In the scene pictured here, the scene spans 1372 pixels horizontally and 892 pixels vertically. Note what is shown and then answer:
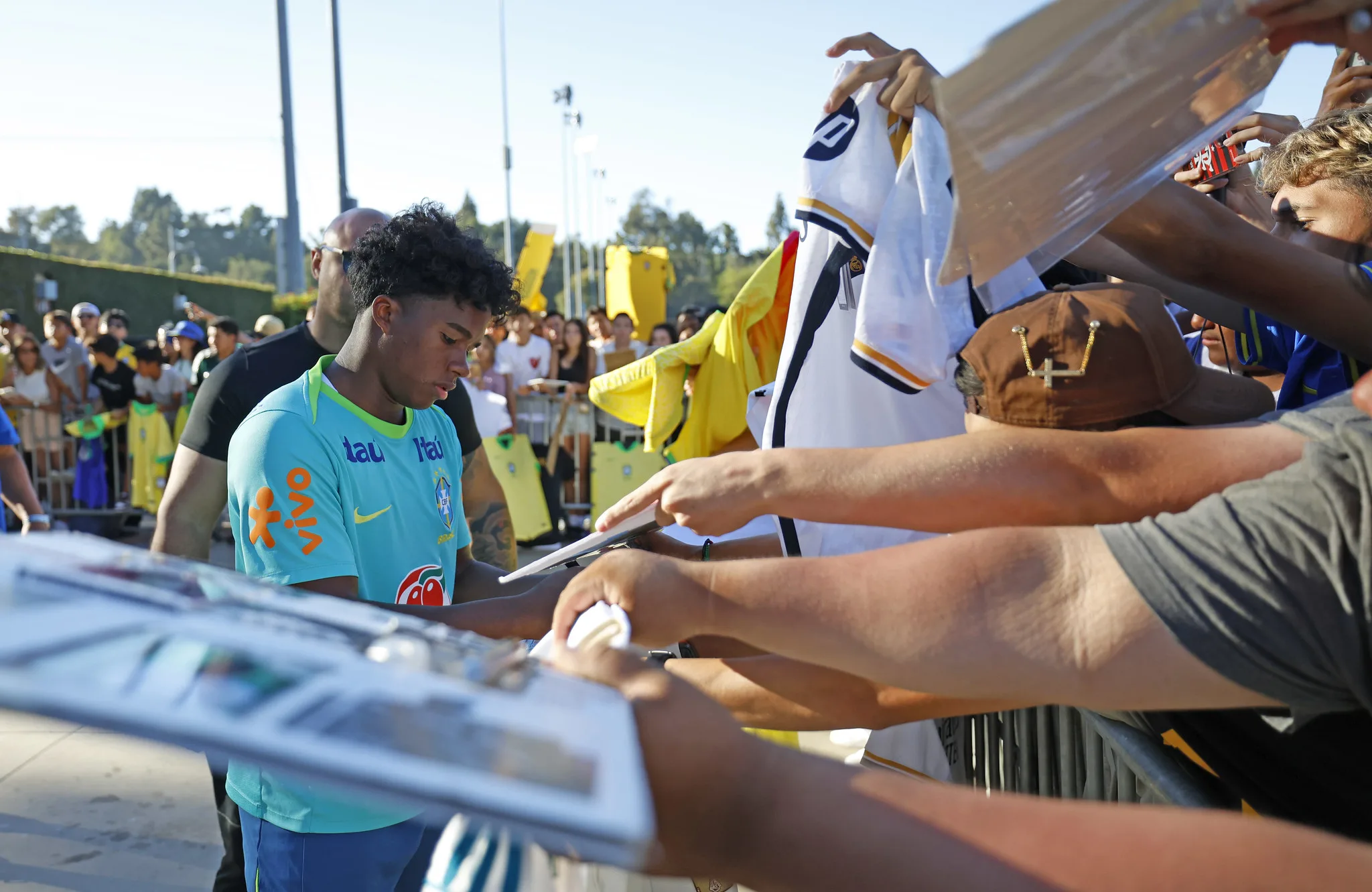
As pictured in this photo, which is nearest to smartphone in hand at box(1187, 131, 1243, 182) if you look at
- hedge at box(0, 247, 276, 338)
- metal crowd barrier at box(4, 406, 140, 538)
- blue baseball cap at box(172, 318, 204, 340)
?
metal crowd barrier at box(4, 406, 140, 538)

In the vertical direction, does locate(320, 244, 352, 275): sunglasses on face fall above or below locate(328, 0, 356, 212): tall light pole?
below

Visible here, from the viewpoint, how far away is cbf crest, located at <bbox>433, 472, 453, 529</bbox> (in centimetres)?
255

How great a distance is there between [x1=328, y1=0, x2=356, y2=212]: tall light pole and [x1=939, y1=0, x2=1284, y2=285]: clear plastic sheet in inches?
671

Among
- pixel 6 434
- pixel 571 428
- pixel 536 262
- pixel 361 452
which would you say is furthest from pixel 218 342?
pixel 361 452

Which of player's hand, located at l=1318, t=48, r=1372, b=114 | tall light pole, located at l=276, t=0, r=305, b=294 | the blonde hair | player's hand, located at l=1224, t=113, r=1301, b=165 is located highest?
tall light pole, located at l=276, t=0, r=305, b=294

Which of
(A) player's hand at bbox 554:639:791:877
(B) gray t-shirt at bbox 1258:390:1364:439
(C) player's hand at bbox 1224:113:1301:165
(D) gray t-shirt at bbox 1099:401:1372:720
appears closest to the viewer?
(A) player's hand at bbox 554:639:791:877

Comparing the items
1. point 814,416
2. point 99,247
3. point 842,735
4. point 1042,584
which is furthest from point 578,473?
point 99,247

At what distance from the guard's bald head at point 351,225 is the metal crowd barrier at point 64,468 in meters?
8.56

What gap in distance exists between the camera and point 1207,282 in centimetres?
189

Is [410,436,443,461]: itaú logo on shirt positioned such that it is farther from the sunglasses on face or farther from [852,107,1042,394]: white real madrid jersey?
[852,107,1042,394]: white real madrid jersey

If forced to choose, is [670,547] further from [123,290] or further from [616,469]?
[123,290]

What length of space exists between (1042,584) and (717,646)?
1.15m

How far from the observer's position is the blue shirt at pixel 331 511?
2139 millimetres

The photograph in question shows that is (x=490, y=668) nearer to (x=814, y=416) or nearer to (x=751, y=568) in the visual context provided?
(x=751, y=568)
